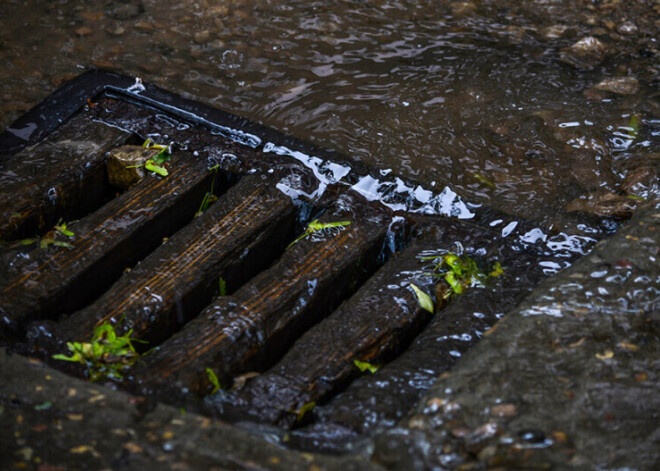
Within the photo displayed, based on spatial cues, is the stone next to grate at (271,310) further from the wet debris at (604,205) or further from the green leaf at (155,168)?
the wet debris at (604,205)

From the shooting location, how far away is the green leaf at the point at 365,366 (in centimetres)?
235

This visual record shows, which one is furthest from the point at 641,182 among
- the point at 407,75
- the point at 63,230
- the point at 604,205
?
the point at 63,230

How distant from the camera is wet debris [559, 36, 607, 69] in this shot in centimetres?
400

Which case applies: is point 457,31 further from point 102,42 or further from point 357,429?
point 357,429

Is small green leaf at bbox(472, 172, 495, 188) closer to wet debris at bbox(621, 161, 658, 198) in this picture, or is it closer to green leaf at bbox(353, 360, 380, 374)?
wet debris at bbox(621, 161, 658, 198)

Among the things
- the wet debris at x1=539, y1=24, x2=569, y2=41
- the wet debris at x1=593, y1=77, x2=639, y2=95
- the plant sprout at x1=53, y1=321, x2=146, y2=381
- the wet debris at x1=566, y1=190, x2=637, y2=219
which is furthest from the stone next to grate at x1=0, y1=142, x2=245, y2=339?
the wet debris at x1=539, y1=24, x2=569, y2=41

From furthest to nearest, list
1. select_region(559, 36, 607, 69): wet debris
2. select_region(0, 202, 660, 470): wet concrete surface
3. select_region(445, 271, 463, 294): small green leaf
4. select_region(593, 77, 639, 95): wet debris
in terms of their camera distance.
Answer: select_region(559, 36, 607, 69): wet debris < select_region(593, 77, 639, 95): wet debris < select_region(445, 271, 463, 294): small green leaf < select_region(0, 202, 660, 470): wet concrete surface

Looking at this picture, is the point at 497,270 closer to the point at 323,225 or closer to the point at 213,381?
the point at 323,225

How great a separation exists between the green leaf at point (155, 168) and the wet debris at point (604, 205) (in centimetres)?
162

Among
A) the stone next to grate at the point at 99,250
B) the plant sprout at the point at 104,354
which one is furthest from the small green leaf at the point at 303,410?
the stone next to grate at the point at 99,250

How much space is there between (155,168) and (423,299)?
121cm

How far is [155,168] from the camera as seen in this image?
303 centimetres

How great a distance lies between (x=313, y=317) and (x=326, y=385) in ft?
1.30

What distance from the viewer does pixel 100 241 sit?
2.73m
